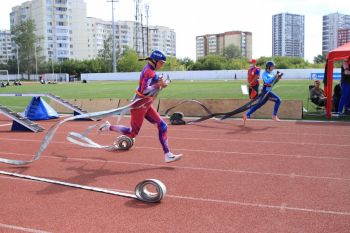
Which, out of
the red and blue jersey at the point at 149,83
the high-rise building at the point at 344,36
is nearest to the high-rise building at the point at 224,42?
the high-rise building at the point at 344,36

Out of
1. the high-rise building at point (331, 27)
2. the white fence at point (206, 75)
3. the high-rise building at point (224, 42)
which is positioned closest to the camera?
the white fence at point (206, 75)

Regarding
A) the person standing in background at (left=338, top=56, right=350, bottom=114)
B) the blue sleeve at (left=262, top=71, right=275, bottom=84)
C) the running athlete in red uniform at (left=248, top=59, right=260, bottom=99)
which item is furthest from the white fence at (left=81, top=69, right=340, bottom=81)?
the blue sleeve at (left=262, top=71, right=275, bottom=84)

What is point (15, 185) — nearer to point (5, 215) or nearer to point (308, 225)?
point (5, 215)

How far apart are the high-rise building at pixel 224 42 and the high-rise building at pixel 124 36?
12.4 meters

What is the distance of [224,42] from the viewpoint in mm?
144000

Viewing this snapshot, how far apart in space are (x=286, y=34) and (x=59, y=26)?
70.1 m

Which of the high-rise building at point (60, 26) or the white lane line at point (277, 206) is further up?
the high-rise building at point (60, 26)

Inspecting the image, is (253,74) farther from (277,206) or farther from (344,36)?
(344,36)

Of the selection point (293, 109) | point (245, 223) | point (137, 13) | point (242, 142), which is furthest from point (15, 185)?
point (137, 13)

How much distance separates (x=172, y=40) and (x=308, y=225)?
158m

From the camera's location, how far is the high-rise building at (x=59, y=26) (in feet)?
367

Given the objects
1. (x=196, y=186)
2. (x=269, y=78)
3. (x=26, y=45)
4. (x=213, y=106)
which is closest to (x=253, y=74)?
(x=269, y=78)

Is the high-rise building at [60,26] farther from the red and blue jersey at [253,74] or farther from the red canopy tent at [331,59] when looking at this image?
the red and blue jersey at [253,74]

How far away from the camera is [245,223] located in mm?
4391
